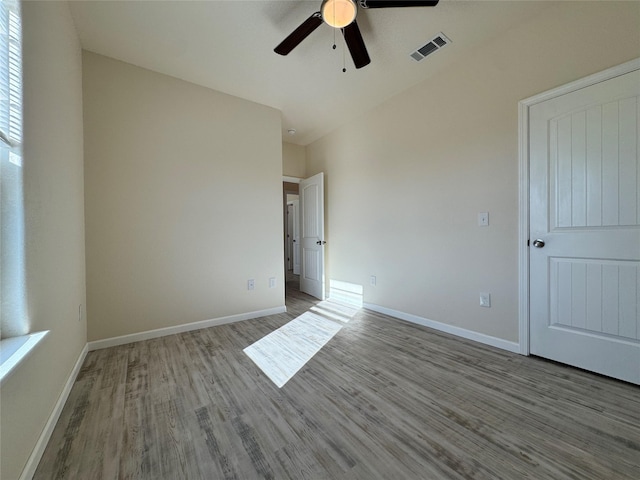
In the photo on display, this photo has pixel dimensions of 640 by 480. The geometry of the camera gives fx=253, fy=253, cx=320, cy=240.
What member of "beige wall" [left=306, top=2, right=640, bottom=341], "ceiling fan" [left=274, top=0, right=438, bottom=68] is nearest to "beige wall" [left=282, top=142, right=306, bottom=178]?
"beige wall" [left=306, top=2, right=640, bottom=341]

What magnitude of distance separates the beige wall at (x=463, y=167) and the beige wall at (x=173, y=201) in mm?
1345

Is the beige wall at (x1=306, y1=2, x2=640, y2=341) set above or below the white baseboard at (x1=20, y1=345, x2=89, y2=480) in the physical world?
above

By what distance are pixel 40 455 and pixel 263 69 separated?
3.12 meters

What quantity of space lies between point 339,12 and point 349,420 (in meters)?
2.49

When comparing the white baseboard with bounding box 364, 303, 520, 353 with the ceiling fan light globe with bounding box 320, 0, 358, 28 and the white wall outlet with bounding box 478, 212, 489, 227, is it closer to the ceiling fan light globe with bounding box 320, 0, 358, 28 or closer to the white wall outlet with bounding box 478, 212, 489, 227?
the white wall outlet with bounding box 478, 212, 489, 227

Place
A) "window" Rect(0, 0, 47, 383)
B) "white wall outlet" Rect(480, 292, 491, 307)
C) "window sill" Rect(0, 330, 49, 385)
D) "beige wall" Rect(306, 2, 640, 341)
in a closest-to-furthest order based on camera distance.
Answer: "window sill" Rect(0, 330, 49, 385), "window" Rect(0, 0, 47, 383), "beige wall" Rect(306, 2, 640, 341), "white wall outlet" Rect(480, 292, 491, 307)

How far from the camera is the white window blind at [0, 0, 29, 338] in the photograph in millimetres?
1028

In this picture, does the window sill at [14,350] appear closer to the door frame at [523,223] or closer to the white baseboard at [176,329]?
the white baseboard at [176,329]

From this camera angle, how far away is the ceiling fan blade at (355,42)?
5.76 ft

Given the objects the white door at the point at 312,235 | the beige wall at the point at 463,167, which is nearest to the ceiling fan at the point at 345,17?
the beige wall at the point at 463,167

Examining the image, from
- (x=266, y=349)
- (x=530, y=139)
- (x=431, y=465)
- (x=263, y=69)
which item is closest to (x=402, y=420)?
(x=431, y=465)

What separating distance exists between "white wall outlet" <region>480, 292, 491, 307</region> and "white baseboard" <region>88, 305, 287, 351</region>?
2.28 m

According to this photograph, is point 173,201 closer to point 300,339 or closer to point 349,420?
point 300,339

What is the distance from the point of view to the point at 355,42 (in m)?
1.85
